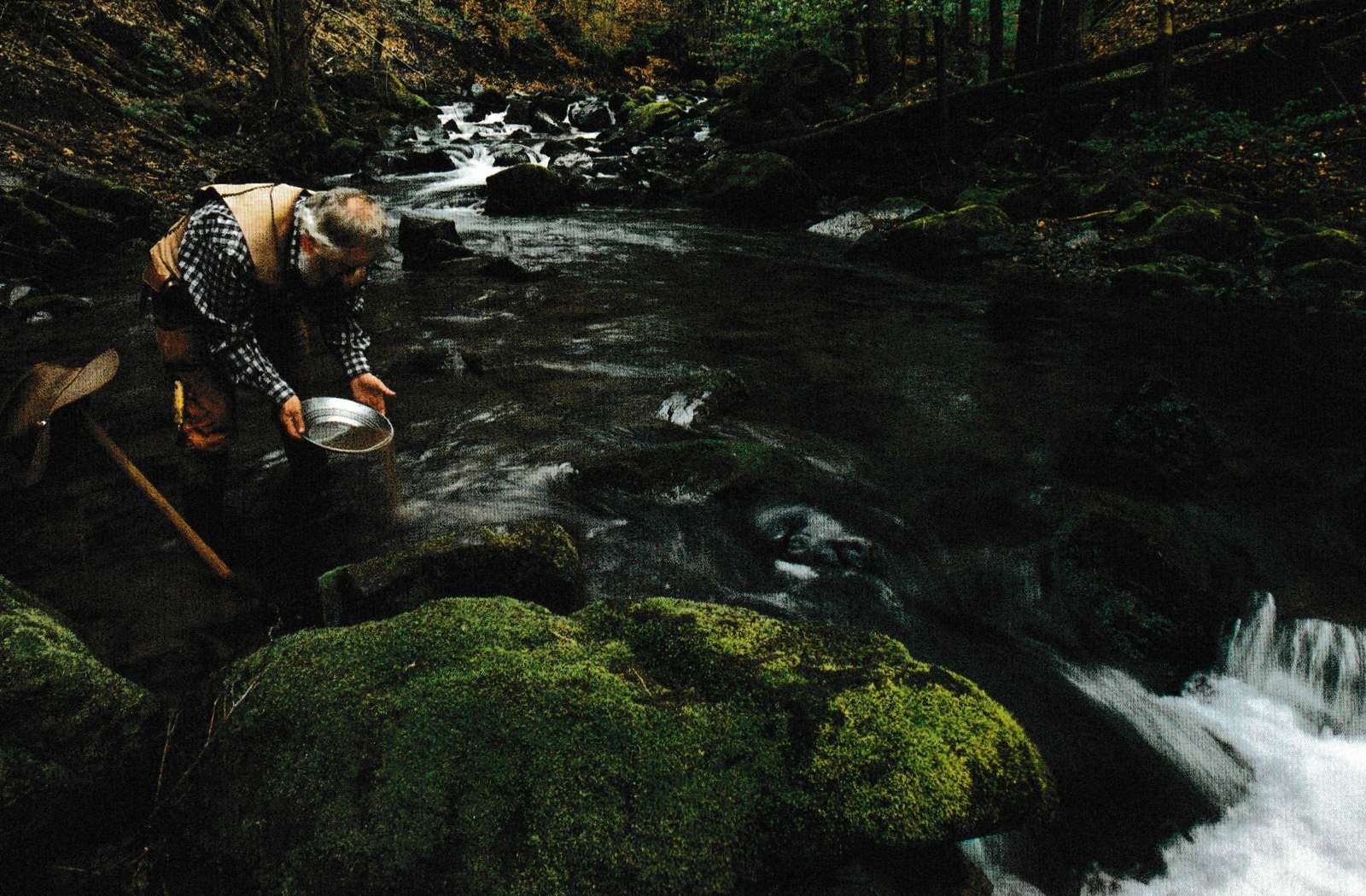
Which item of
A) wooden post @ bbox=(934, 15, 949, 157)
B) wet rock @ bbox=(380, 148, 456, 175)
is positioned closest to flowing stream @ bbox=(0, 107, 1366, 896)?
wooden post @ bbox=(934, 15, 949, 157)

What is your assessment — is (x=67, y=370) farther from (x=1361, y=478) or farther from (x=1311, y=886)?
(x=1361, y=478)

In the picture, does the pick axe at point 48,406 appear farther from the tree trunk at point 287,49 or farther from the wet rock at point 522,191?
the tree trunk at point 287,49

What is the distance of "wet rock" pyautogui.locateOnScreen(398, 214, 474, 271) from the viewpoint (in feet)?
37.1

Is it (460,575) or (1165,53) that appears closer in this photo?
(460,575)

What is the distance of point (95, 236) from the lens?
1100 cm

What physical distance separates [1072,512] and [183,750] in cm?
506

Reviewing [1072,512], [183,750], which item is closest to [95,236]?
[183,750]

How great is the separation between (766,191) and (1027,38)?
6.94 metres

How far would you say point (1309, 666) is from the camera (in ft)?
13.4

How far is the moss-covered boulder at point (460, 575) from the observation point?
329 cm

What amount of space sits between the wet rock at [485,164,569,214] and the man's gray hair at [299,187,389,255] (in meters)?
12.8

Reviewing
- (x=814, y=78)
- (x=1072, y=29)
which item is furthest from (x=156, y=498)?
(x=814, y=78)

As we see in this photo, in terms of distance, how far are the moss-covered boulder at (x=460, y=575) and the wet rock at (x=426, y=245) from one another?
8.75 m

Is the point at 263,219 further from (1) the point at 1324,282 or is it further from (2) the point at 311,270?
(1) the point at 1324,282
